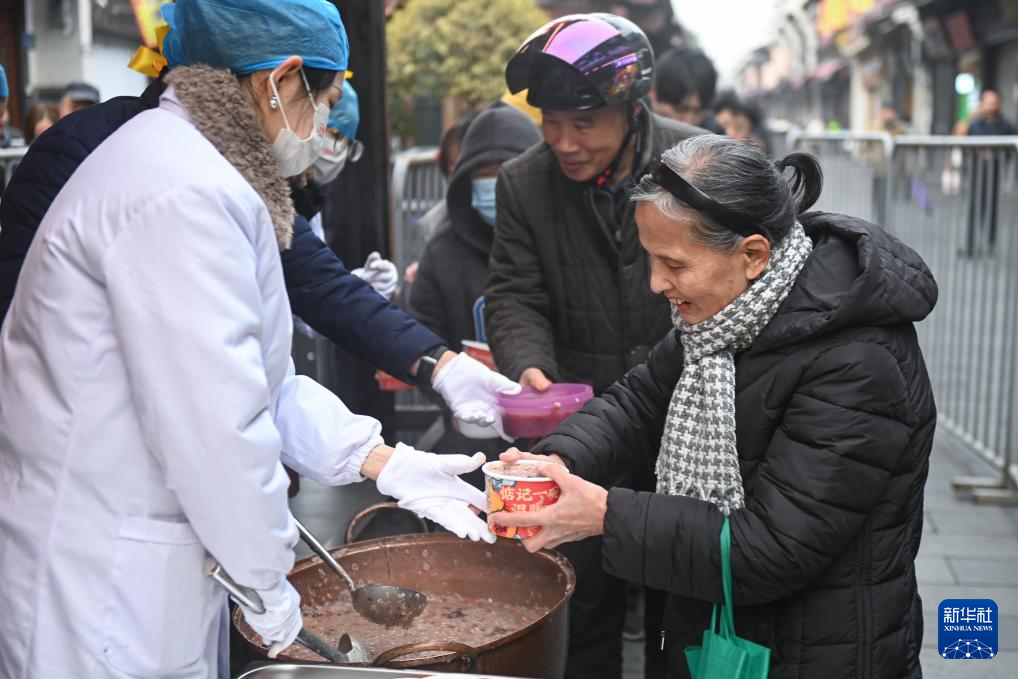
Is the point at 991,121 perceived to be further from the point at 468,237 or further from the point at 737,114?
the point at 468,237

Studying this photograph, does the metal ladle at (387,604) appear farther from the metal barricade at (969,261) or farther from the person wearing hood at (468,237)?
the metal barricade at (969,261)

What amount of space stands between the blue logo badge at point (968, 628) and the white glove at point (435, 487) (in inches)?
40.6

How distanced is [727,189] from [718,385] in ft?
1.28

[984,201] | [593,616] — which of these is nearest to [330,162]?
[593,616]

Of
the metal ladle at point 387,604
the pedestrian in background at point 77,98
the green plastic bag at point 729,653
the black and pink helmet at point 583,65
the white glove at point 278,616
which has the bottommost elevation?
the metal ladle at point 387,604

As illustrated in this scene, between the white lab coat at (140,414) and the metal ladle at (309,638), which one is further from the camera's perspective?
the metal ladle at (309,638)

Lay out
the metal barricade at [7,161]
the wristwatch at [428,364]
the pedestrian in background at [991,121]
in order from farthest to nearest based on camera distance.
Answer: the pedestrian in background at [991,121] < the metal barricade at [7,161] < the wristwatch at [428,364]

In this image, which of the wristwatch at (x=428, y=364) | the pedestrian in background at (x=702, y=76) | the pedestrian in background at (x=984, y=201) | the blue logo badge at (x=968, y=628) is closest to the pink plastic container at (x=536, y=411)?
the wristwatch at (x=428, y=364)

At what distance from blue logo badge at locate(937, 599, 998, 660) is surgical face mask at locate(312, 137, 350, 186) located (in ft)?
9.00

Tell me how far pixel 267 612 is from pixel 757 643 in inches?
38.7

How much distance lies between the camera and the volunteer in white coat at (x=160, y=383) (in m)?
1.62

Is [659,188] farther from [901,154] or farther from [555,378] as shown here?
[901,154]

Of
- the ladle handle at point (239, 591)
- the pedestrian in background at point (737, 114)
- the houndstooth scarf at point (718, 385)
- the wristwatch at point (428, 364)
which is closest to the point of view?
the ladle handle at point (239, 591)

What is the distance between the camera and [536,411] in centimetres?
298
